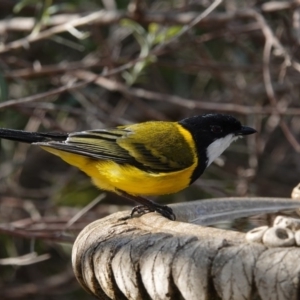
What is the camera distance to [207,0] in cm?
515

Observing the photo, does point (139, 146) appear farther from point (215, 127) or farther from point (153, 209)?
point (153, 209)

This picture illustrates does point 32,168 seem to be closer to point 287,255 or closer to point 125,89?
point 125,89

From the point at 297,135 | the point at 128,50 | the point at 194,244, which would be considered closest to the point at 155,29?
the point at 128,50

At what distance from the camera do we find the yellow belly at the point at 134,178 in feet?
12.3

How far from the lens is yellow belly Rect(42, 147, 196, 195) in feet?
12.3

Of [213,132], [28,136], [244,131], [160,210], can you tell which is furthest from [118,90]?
[160,210]

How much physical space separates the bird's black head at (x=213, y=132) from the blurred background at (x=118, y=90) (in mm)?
509

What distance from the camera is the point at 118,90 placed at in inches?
207

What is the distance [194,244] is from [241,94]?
11.7ft

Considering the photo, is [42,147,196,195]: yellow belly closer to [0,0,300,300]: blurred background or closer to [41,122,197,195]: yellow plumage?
[41,122,197,195]: yellow plumage

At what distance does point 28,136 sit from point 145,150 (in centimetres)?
61

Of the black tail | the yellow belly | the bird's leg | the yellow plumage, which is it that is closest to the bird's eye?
the yellow plumage

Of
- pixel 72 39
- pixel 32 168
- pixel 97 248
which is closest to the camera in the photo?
pixel 97 248

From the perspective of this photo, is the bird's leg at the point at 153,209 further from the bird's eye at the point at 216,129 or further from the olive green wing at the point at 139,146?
the bird's eye at the point at 216,129
